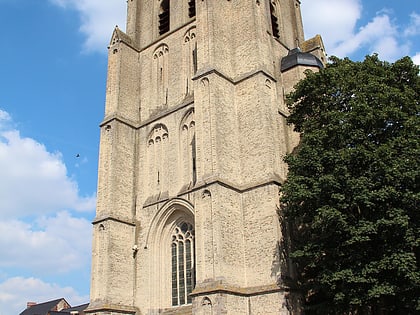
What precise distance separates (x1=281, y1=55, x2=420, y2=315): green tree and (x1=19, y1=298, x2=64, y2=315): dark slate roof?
145ft

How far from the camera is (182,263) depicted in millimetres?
21734

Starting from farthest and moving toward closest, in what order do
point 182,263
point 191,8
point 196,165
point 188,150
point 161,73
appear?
point 191,8 < point 161,73 < point 188,150 < point 182,263 < point 196,165

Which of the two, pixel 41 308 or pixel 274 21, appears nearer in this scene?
pixel 274 21

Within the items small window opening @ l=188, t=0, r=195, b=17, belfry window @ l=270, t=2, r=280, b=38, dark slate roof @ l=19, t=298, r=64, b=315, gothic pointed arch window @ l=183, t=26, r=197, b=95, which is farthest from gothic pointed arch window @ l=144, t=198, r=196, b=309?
dark slate roof @ l=19, t=298, r=64, b=315

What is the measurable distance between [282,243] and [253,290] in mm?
2061

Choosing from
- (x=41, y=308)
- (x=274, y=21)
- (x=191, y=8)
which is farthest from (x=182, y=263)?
(x=41, y=308)

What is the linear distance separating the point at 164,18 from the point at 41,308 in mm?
41217

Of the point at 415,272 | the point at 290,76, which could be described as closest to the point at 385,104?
the point at 415,272

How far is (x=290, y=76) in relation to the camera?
2480 cm

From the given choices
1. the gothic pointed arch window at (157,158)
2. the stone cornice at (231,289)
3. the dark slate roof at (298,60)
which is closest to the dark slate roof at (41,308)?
the gothic pointed arch window at (157,158)

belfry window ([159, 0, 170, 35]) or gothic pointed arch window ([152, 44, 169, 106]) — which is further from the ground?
belfry window ([159, 0, 170, 35])

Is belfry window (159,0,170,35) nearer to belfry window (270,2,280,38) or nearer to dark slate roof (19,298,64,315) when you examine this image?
belfry window (270,2,280,38)

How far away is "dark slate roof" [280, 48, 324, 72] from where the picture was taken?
24750 mm

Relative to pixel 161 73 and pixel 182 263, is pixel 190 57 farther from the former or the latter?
pixel 182 263
